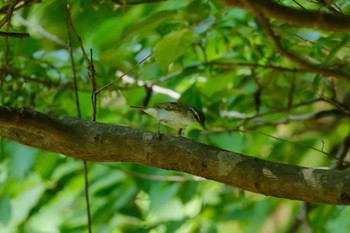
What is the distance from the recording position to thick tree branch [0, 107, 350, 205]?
1.41 m

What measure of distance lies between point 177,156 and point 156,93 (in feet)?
4.31

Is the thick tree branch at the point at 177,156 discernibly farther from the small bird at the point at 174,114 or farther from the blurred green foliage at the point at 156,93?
the blurred green foliage at the point at 156,93

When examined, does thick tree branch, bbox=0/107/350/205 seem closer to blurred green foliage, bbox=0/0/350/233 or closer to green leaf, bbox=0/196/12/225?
blurred green foliage, bbox=0/0/350/233

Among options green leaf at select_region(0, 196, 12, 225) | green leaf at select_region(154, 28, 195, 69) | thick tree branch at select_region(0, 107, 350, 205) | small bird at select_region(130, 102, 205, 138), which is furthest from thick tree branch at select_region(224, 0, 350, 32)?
green leaf at select_region(0, 196, 12, 225)

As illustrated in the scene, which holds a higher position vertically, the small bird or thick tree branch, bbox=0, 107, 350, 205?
thick tree branch, bbox=0, 107, 350, 205

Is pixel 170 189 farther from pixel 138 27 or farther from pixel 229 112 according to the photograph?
pixel 138 27

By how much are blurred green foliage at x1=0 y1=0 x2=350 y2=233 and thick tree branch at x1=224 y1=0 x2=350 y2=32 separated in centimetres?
89

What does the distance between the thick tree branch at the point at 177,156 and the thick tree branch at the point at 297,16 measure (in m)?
0.50

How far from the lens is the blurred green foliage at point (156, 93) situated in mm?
2207

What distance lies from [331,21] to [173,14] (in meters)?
1.19

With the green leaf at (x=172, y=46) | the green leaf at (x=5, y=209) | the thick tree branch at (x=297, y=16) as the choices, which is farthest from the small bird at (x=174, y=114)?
the green leaf at (x=5, y=209)

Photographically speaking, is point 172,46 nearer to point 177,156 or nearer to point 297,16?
point 177,156

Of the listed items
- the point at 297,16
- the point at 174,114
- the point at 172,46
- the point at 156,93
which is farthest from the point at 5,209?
the point at 297,16

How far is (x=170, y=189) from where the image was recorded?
2814 millimetres
